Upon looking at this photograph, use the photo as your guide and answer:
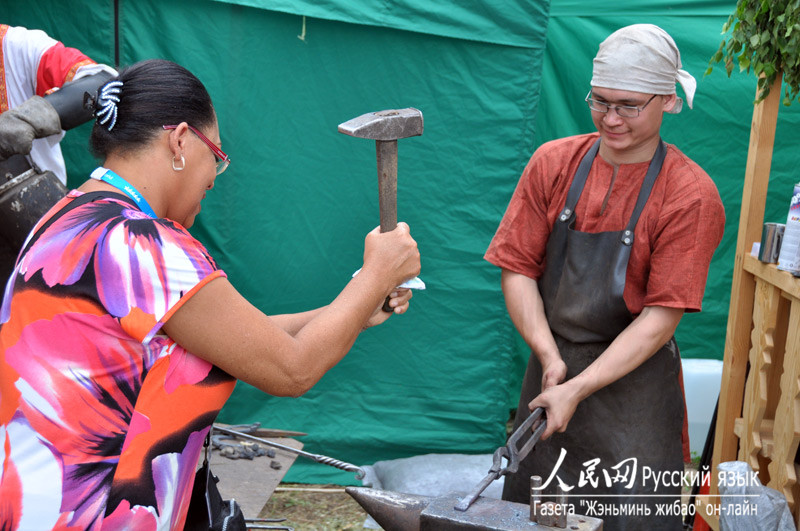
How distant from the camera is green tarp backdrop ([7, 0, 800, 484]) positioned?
424cm

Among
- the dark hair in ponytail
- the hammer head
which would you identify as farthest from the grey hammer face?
the dark hair in ponytail

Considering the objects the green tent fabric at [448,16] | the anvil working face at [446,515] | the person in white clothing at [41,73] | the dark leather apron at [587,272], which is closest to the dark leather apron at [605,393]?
the dark leather apron at [587,272]

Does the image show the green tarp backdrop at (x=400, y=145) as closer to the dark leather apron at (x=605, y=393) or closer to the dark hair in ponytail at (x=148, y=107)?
the dark leather apron at (x=605, y=393)

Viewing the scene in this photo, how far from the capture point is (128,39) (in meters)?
4.23

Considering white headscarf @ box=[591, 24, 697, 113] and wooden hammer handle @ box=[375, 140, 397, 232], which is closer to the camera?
wooden hammer handle @ box=[375, 140, 397, 232]

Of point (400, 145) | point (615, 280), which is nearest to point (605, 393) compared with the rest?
point (615, 280)

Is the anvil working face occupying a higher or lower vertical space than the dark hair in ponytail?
lower

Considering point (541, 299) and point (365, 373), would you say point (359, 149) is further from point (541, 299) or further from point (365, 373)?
point (541, 299)

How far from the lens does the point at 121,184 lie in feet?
5.44

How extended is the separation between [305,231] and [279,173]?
33 centimetres

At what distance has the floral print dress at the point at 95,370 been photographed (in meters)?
1.53

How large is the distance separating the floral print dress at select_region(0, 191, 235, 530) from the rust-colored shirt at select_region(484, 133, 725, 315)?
53.7 inches

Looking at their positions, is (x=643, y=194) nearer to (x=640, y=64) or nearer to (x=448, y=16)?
(x=640, y=64)

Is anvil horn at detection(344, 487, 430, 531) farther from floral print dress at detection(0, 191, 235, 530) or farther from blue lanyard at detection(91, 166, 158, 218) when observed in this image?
blue lanyard at detection(91, 166, 158, 218)
